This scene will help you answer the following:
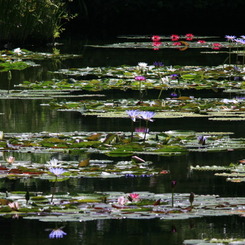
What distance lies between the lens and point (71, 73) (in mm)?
8648

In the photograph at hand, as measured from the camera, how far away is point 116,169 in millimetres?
3924

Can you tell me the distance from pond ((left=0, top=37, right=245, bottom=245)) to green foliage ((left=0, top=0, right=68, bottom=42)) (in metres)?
5.31

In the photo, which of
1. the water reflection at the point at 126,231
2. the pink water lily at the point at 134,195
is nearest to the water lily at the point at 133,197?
the pink water lily at the point at 134,195

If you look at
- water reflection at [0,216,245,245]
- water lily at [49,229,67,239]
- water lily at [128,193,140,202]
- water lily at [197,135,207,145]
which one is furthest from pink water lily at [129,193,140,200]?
water lily at [197,135,207,145]

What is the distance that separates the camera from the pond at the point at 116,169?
9.89 feet

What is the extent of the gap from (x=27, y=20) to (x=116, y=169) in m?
9.52

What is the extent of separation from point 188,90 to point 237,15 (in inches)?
576

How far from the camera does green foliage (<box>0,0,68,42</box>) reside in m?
12.7

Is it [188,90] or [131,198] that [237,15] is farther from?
[131,198]

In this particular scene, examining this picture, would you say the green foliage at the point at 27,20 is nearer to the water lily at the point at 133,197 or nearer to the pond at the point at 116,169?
the pond at the point at 116,169

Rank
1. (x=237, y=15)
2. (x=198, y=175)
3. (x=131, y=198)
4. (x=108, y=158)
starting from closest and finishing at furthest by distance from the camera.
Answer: (x=131, y=198)
(x=198, y=175)
(x=108, y=158)
(x=237, y=15)

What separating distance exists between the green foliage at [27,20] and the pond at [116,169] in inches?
209

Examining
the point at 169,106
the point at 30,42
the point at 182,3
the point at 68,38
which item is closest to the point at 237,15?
the point at 182,3

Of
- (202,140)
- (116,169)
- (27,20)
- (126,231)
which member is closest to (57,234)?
(126,231)
